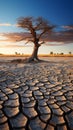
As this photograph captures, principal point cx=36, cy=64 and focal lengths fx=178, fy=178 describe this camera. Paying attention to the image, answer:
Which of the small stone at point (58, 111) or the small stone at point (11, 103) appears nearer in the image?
the small stone at point (58, 111)

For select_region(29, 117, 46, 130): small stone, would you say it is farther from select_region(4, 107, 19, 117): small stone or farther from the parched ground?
select_region(4, 107, 19, 117): small stone

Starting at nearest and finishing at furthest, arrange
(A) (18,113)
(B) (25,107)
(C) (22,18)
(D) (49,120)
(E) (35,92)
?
(D) (49,120), (A) (18,113), (B) (25,107), (E) (35,92), (C) (22,18)

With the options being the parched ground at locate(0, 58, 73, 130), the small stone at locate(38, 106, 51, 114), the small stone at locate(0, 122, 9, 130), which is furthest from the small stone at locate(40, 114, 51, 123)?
the small stone at locate(0, 122, 9, 130)

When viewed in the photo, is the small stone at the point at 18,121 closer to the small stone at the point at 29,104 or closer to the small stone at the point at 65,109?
the small stone at the point at 29,104

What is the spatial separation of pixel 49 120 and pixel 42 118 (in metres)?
0.13

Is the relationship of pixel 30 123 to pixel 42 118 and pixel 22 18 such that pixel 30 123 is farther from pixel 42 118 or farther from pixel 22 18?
pixel 22 18

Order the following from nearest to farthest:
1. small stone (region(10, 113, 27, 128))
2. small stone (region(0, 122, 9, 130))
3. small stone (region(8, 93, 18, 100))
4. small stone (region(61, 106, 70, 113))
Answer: small stone (region(0, 122, 9, 130)), small stone (region(10, 113, 27, 128)), small stone (region(61, 106, 70, 113)), small stone (region(8, 93, 18, 100))

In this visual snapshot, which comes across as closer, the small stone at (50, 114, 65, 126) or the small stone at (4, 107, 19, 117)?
the small stone at (50, 114, 65, 126)

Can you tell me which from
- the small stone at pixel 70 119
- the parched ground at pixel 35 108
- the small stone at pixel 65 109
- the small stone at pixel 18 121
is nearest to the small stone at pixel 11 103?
the parched ground at pixel 35 108

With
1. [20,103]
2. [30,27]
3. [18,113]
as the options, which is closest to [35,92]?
[20,103]

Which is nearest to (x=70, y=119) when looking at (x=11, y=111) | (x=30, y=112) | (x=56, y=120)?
(x=56, y=120)

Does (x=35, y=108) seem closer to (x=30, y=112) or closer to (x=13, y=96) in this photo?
(x=30, y=112)

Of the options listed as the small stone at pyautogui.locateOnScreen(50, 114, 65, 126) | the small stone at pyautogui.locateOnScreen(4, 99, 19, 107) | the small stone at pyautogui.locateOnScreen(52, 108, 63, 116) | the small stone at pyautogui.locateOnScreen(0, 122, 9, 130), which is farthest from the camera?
the small stone at pyautogui.locateOnScreen(4, 99, 19, 107)

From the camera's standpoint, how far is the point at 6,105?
140 inches
